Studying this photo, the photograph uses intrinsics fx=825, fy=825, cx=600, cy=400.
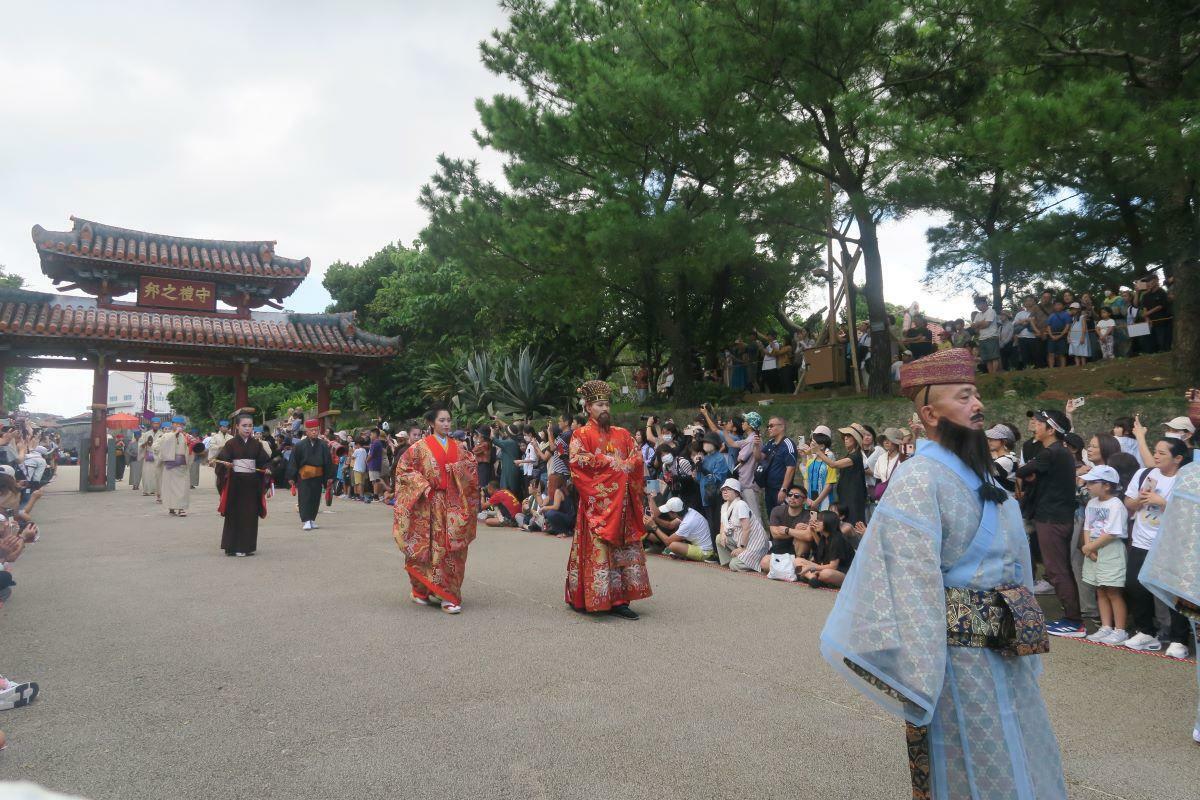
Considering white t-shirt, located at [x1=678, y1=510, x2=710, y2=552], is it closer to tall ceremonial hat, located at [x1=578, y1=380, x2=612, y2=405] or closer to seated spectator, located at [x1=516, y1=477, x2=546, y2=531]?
seated spectator, located at [x1=516, y1=477, x2=546, y2=531]

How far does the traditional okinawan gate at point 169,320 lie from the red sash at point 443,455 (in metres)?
16.5

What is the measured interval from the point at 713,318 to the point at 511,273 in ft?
15.1

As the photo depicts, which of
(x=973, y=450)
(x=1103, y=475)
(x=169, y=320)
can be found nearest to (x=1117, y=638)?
(x=1103, y=475)

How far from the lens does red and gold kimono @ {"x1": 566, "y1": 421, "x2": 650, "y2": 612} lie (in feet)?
21.2

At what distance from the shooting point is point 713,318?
17.3m

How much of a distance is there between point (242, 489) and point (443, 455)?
4.27 metres

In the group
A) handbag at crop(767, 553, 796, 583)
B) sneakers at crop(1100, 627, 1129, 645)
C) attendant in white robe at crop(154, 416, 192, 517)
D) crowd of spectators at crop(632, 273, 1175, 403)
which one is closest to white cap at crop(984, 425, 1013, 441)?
sneakers at crop(1100, 627, 1129, 645)

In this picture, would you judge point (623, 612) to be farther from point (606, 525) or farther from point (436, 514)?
point (436, 514)

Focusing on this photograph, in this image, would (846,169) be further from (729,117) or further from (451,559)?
(451,559)

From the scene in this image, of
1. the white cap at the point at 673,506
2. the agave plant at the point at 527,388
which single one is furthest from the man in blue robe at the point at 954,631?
the agave plant at the point at 527,388

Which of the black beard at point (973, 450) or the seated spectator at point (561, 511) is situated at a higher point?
the black beard at point (973, 450)

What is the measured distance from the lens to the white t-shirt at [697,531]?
32.0 ft

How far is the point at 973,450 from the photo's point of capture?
7.88 ft

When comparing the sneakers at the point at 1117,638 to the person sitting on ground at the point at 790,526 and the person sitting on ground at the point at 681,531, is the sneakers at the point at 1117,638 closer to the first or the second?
the person sitting on ground at the point at 790,526
